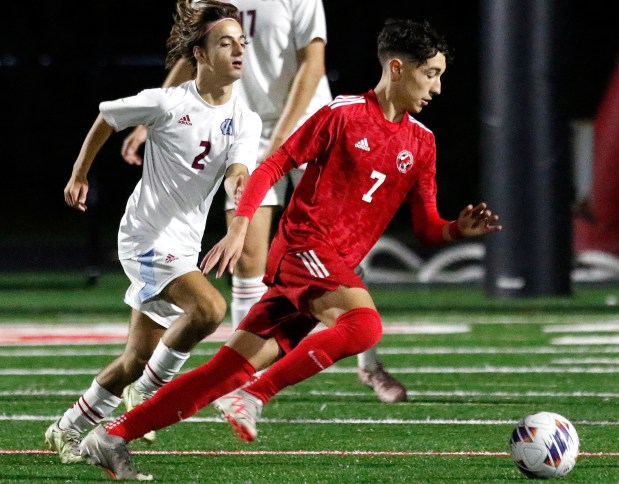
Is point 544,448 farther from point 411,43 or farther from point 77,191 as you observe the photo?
point 77,191

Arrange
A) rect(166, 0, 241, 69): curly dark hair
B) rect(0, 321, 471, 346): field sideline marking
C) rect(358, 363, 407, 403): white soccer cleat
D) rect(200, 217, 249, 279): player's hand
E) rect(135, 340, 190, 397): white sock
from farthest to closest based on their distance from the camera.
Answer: rect(0, 321, 471, 346): field sideline marking, rect(358, 363, 407, 403): white soccer cleat, rect(166, 0, 241, 69): curly dark hair, rect(135, 340, 190, 397): white sock, rect(200, 217, 249, 279): player's hand

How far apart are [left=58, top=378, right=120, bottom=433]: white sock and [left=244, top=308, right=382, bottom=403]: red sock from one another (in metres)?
0.66

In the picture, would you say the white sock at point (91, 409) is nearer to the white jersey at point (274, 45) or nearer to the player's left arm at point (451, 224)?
the player's left arm at point (451, 224)

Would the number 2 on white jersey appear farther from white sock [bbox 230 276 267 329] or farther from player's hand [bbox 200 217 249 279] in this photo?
white sock [bbox 230 276 267 329]

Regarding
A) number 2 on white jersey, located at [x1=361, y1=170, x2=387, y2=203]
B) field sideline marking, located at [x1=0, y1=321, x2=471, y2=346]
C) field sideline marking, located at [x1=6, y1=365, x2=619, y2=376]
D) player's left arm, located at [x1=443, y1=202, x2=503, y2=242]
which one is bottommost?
field sideline marking, located at [x1=0, y1=321, x2=471, y2=346]

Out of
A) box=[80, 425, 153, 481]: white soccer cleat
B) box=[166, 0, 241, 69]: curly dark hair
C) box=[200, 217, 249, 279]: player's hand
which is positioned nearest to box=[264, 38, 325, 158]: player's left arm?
box=[166, 0, 241, 69]: curly dark hair

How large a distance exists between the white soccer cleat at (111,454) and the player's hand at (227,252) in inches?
24.3

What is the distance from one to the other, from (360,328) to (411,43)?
108 centimetres

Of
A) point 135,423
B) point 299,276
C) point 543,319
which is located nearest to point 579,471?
point 299,276

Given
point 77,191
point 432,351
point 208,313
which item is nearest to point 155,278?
point 208,313

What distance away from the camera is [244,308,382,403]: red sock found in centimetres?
454

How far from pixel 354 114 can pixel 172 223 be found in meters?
0.77

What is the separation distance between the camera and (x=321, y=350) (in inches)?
181

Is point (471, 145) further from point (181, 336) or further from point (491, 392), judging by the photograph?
point (181, 336)
